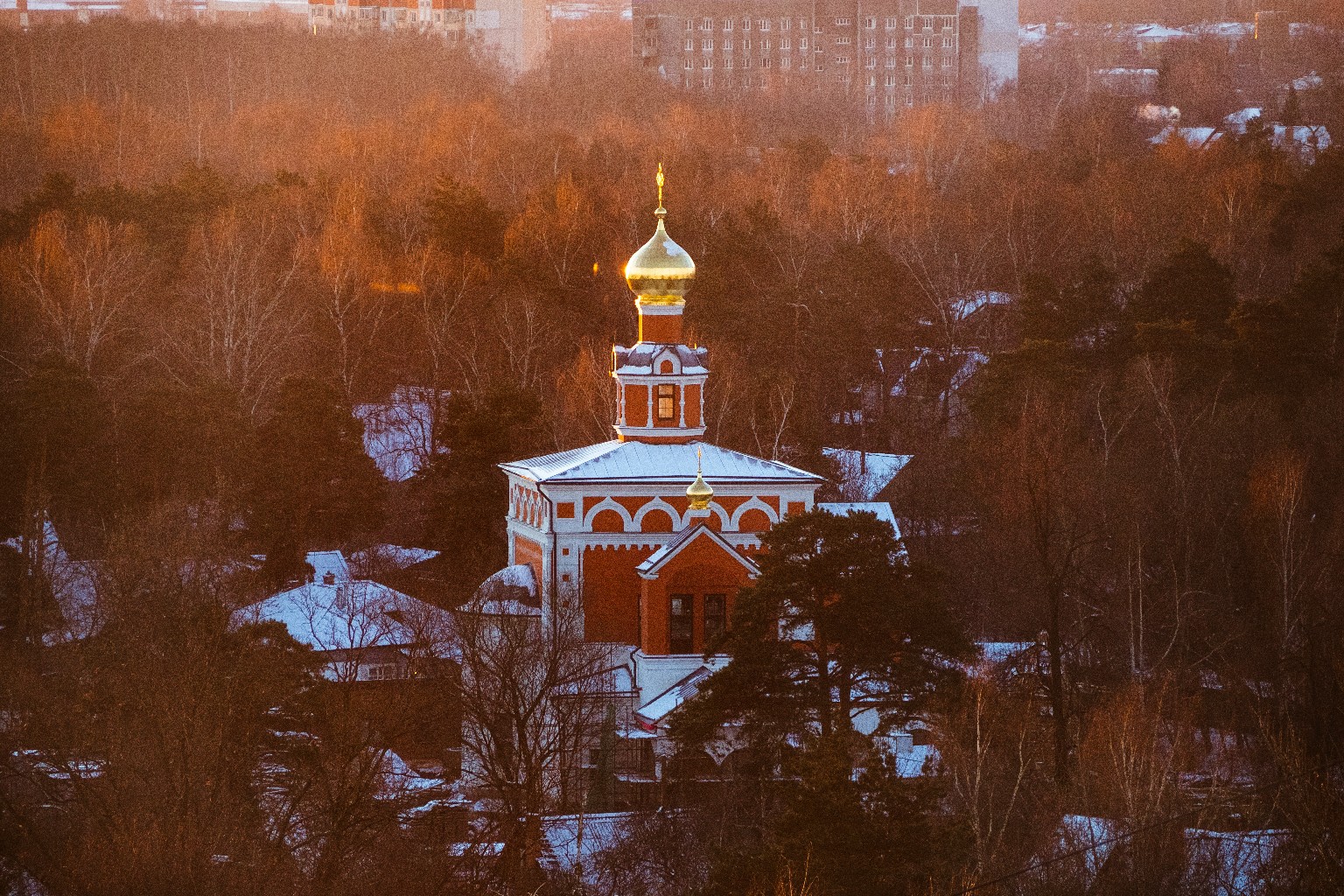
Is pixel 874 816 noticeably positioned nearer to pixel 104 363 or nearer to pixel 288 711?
pixel 288 711

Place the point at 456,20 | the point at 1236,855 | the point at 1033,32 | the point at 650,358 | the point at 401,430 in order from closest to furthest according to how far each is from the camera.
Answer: the point at 1236,855, the point at 650,358, the point at 401,430, the point at 456,20, the point at 1033,32

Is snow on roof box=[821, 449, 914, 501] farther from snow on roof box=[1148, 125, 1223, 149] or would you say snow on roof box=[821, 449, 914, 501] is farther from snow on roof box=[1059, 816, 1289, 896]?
snow on roof box=[1148, 125, 1223, 149]

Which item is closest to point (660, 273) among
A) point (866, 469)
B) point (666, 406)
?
point (666, 406)

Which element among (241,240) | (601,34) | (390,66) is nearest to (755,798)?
(241,240)

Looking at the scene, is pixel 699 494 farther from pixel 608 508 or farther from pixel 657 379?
pixel 657 379

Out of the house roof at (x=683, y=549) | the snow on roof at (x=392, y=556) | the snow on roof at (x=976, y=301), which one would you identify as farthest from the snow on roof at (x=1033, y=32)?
the house roof at (x=683, y=549)
